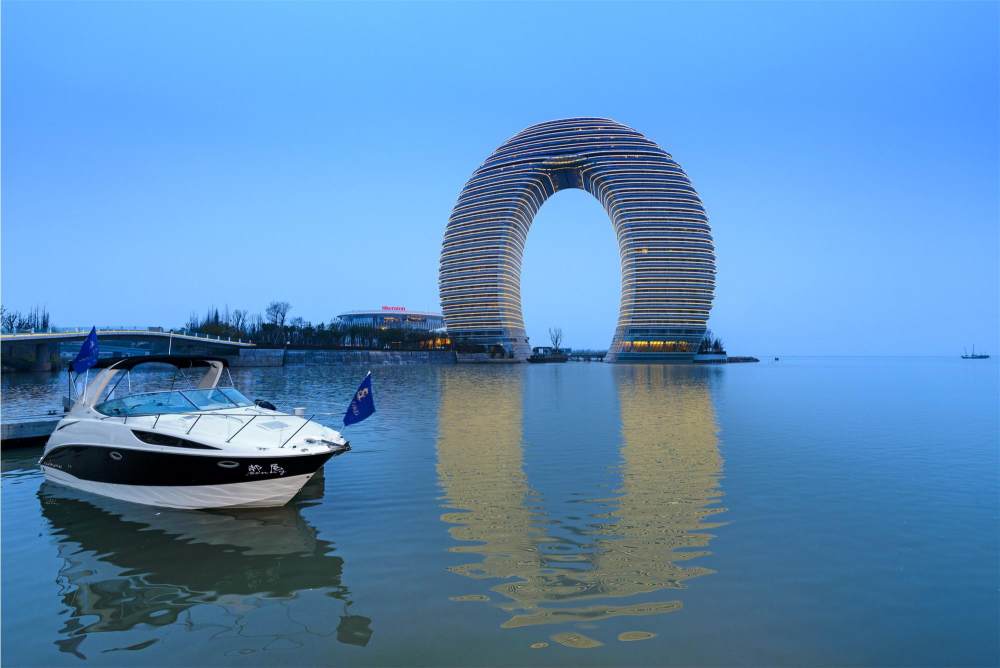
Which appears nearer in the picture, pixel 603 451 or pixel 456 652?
pixel 456 652

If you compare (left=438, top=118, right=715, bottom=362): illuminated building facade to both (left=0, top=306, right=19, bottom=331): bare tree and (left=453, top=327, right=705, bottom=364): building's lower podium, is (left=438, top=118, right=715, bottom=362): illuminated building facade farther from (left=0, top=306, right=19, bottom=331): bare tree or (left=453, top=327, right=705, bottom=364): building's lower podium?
(left=0, top=306, right=19, bottom=331): bare tree

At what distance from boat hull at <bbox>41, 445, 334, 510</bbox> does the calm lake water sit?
358mm

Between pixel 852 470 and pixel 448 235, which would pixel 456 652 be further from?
pixel 448 235

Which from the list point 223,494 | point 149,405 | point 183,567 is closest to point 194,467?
point 223,494

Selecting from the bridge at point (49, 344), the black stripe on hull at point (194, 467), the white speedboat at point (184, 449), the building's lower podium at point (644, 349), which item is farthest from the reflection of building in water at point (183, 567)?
the building's lower podium at point (644, 349)

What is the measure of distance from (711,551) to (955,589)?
3.10 meters

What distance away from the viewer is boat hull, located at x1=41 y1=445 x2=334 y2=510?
34.8 feet

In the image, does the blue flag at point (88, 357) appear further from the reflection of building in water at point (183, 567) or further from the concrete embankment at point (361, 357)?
the concrete embankment at point (361, 357)

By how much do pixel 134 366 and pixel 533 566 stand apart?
1111 centimetres

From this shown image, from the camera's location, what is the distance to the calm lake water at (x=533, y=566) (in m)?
6.19

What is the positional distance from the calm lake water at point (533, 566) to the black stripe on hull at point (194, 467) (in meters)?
0.74

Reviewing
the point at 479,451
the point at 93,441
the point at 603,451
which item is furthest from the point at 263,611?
the point at 603,451

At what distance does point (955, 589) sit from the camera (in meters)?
7.58

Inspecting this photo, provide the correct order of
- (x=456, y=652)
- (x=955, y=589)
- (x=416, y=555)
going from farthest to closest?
(x=416, y=555) < (x=955, y=589) < (x=456, y=652)
